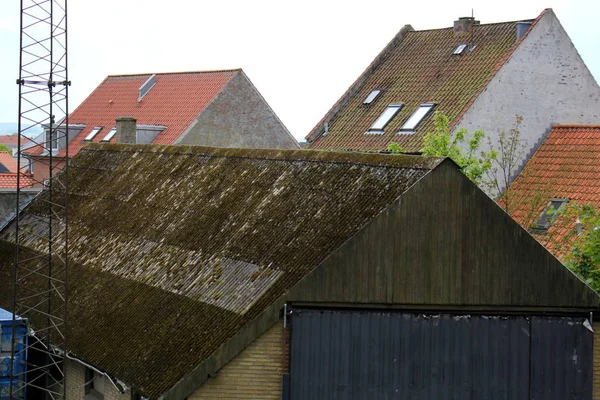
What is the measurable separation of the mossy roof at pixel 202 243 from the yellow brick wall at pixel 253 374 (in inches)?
15.7

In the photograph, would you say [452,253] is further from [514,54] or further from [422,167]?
[514,54]

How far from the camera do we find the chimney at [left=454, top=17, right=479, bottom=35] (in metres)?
39.7

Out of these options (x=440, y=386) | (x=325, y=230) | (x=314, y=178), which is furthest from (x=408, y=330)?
(x=314, y=178)

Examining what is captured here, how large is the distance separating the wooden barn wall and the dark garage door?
347 millimetres

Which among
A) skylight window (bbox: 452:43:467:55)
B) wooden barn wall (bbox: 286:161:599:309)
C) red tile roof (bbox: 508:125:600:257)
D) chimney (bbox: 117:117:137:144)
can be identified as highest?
skylight window (bbox: 452:43:467:55)

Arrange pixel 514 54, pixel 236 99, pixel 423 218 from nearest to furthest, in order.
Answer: pixel 423 218
pixel 514 54
pixel 236 99

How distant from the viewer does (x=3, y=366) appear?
23594 millimetres

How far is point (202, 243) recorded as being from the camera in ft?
72.4

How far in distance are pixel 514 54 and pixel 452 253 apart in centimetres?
1859

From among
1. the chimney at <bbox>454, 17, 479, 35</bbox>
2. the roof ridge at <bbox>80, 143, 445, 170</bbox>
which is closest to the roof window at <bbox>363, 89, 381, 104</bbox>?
the chimney at <bbox>454, 17, 479, 35</bbox>

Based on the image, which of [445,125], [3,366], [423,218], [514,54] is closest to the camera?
[423,218]

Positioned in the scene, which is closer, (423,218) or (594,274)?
(423,218)

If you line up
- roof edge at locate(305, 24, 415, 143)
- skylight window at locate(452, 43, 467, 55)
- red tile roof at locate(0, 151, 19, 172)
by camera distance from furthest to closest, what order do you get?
red tile roof at locate(0, 151, 19, 172)
roof edge at locate(305, 24, 415, 143)
skylight window at locate(452, 43, 467, 55)

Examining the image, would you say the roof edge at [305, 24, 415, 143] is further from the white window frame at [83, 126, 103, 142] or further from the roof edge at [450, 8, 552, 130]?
the white window frame at [83, 126, 103, 142]
